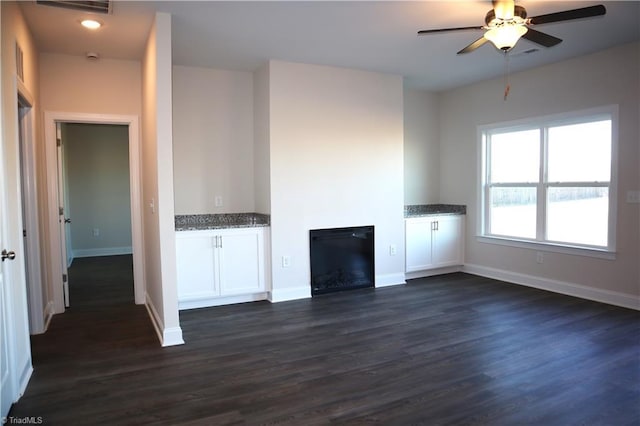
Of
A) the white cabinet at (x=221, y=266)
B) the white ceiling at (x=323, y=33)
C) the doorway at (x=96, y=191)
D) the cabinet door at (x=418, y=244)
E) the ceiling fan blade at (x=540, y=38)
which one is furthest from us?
the doorway at (x=96, y=191)

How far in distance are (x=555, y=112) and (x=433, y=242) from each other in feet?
7.01

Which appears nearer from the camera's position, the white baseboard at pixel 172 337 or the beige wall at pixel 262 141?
the white baseboard at pixel 172 337

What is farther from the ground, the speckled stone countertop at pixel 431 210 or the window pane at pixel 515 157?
the window pane at pixel 515 157

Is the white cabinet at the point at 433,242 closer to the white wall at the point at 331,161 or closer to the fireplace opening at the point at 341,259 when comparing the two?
the white wall at the point at 331,161

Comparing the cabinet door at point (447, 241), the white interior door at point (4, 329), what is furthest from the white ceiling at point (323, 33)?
the cabinet door at point (447, 241)

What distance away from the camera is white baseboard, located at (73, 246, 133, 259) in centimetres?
793

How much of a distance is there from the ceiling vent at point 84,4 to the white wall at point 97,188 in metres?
5.17

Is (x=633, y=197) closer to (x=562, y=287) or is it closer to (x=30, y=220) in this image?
(x=562, y=287)

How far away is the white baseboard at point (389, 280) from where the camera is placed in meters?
5.32

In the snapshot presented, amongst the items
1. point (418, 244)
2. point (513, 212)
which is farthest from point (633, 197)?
point (418, 244)

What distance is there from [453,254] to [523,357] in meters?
2.96

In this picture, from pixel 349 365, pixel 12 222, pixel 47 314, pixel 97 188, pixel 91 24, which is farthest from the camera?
pixel 97 188

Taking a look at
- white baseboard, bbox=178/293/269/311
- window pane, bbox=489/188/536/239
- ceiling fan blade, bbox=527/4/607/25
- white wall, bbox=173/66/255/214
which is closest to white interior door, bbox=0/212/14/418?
white baseboard, bbox=178/293/269/311

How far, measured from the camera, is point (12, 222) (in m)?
2.64
